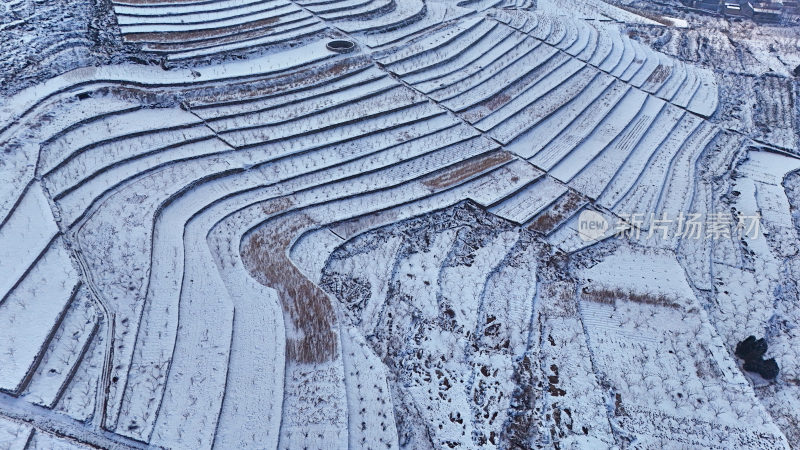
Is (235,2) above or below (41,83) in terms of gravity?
above

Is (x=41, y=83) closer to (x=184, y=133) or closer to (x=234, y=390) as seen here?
(x=184, y=133)

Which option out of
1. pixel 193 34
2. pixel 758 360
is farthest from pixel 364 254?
pixel 193 34

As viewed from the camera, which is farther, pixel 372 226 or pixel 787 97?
pixel 787 97

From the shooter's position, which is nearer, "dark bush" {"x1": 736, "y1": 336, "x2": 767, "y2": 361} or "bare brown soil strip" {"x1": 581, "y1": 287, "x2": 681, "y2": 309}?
"dark bush" {"x1": 736, "y1": 336, "x2": 767, "y2": 361}

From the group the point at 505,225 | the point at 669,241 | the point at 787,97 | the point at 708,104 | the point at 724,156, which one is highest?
the point at 787,97

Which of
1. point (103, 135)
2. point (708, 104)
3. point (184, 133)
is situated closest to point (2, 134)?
point (103, 135)

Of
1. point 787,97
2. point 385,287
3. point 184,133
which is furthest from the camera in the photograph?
point 787,97

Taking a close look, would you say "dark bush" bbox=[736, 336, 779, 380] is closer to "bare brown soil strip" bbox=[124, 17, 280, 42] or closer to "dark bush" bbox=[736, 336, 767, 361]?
"dark bush" bbox=[736, 336, 767, 361]

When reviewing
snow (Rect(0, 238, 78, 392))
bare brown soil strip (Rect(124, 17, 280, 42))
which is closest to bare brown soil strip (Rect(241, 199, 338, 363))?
snow (Rect(0, 238, 78, 392))
